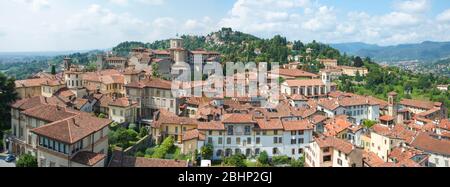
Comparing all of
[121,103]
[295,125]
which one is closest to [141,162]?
[121,103]

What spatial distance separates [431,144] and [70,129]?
2089cm

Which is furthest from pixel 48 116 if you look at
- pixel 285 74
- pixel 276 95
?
pixel 285 74

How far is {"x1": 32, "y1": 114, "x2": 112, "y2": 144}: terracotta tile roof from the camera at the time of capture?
17.0 meters

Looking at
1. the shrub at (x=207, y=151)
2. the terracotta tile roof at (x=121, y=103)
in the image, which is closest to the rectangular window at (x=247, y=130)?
the shrub at (x=207, y=151)

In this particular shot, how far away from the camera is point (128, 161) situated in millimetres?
18391

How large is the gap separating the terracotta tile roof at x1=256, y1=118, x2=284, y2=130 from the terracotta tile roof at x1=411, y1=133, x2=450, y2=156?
8.51 meters

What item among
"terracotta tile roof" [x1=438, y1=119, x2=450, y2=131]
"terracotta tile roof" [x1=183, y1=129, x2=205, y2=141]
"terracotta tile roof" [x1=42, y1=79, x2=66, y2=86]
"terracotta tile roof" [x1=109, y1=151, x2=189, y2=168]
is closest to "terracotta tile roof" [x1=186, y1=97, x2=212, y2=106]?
"terracotta tile roof" [x1=183, y1=129, x2=205, y2=141]

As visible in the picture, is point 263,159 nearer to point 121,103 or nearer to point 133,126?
point 133,126

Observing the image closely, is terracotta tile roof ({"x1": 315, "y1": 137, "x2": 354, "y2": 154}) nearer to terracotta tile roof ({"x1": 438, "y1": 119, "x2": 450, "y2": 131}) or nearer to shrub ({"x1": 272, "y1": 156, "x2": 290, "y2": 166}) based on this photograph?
shrub ({"x1": 272, "y1": 156, "x2": 290, "y2": 166})

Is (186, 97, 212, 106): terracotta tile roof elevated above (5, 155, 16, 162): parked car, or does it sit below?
above

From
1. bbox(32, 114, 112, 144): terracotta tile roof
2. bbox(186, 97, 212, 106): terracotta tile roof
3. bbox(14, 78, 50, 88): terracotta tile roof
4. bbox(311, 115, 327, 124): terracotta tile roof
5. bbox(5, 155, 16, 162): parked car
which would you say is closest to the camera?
bbox(32, 114, 112, 144): terracotta tile roof

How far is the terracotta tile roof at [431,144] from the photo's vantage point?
938 inches

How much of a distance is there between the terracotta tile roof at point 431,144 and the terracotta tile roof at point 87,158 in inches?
751

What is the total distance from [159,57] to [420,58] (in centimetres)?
17629
